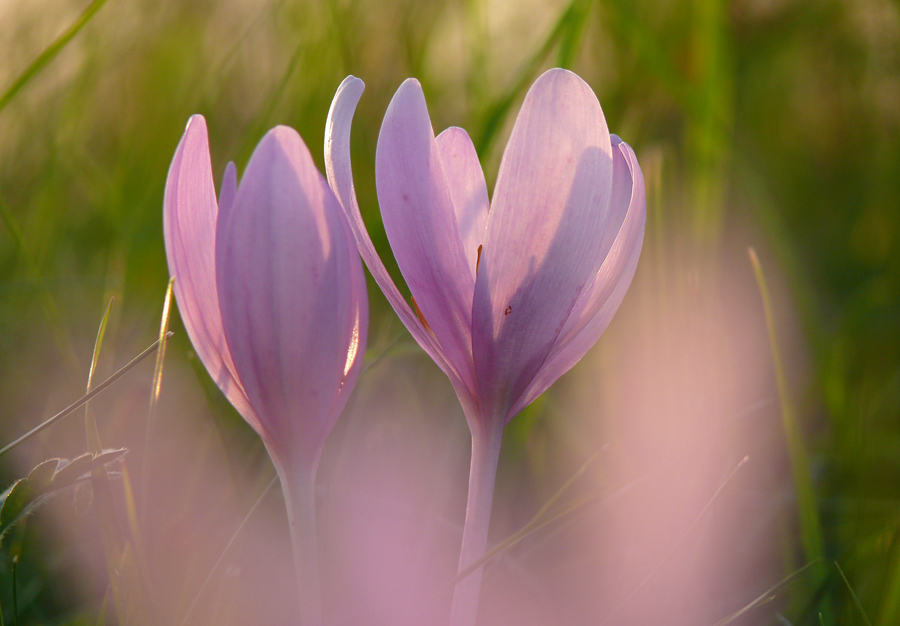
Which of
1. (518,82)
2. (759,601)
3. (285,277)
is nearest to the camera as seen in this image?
(285,277)

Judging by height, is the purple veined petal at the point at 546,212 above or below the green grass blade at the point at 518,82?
below

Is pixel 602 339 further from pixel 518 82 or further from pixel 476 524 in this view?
pixel 476 524

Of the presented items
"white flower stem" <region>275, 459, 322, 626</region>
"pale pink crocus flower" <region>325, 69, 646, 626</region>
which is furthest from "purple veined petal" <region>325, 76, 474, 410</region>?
"white flower stem" <region>275, 459, 322, 626</region>

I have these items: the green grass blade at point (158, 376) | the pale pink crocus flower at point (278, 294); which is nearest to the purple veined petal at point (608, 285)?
the pale pink crocus flower at point (278, 294)

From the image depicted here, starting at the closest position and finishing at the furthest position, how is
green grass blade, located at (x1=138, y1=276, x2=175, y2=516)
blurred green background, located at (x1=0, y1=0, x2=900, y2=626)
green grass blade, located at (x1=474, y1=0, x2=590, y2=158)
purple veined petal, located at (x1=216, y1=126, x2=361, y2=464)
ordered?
1. purple veined petal, located at (x1=216, y1=126, x2=361, y2=464)
2. green grass blade, located at (x1=138, y1=276, x2=175, y2=516)
3. blurred green background, located at (x1=0, y1=0, x2=900, y2=626)
4. green grass blade, located at (x1=474, y1=0, x2=590, y2=158)

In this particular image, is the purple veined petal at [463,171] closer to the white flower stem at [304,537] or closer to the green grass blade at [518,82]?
the white flower stem at [304,537]

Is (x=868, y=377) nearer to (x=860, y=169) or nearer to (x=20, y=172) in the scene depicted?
(x=860, y=169)

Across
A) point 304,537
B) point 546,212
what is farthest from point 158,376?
point 546,212

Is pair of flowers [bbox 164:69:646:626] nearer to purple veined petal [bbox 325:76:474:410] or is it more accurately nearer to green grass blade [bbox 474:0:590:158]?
purple veined petal [bbox 325:76:474:410]
